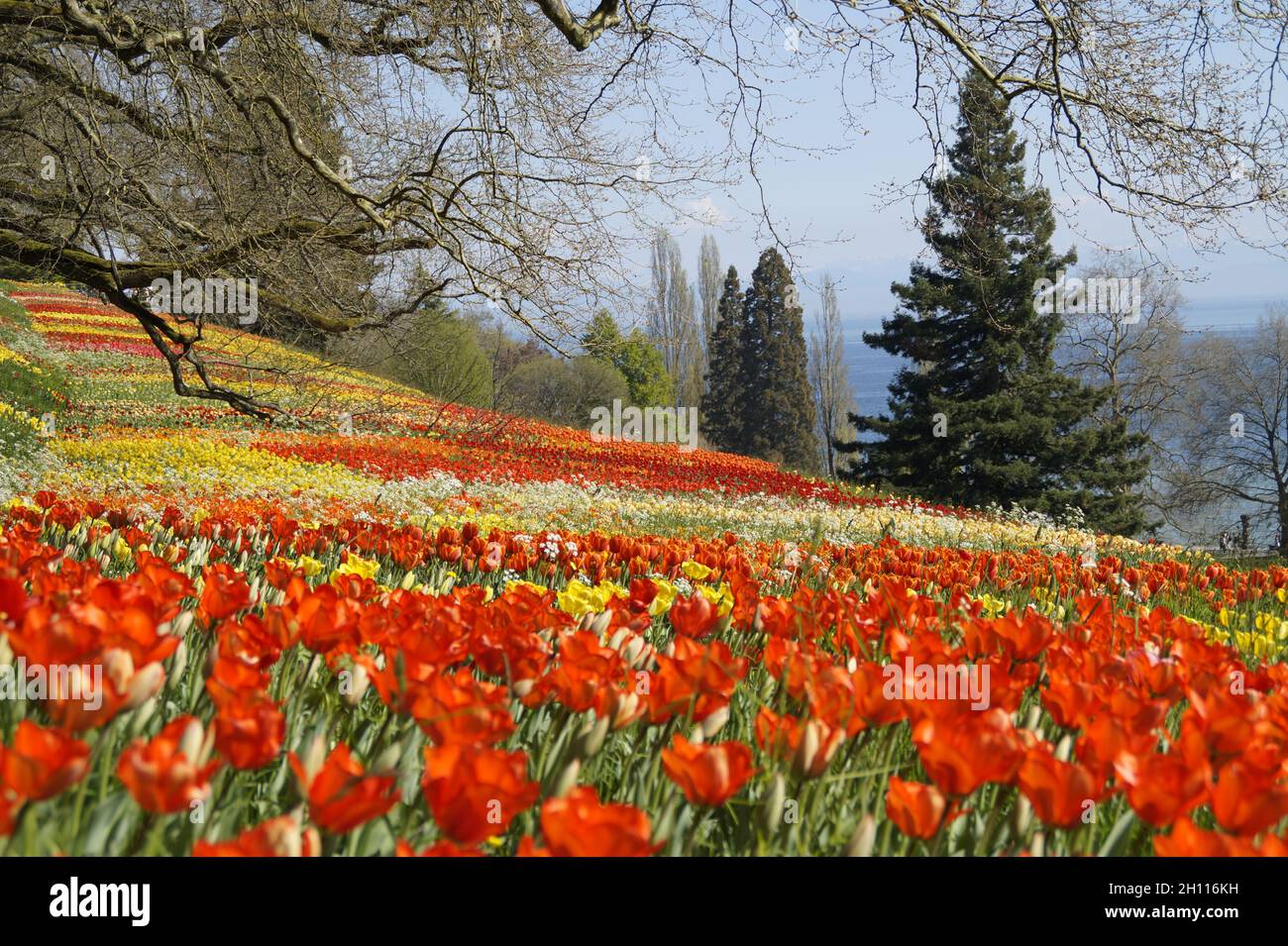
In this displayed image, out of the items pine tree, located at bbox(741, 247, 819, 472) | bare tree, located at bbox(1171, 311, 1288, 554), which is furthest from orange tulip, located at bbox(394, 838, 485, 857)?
pine tree, located at bbox(741, 247, 819, 472)

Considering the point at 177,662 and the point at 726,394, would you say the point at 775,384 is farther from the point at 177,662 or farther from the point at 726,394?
the point at 177,662

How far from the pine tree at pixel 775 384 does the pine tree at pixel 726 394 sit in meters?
0.50

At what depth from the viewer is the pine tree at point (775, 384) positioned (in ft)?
132

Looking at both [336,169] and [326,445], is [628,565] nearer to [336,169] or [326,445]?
[336,169]

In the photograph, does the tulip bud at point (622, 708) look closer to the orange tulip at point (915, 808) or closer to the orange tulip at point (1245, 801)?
the orange tulip at point (915, 808)

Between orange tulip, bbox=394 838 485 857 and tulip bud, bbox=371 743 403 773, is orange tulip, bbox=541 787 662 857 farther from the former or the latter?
tulip bud, bbox=371 743 403 773

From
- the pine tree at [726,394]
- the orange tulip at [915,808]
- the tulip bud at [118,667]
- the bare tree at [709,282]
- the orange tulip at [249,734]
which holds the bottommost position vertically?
the orange tulip at [915,808]

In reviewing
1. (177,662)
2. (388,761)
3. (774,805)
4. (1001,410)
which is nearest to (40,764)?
(388,761)

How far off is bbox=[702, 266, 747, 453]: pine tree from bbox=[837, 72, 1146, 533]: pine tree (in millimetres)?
17499

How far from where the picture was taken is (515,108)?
634cm

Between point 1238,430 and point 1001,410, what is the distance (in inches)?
537

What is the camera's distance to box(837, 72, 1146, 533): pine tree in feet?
70.5

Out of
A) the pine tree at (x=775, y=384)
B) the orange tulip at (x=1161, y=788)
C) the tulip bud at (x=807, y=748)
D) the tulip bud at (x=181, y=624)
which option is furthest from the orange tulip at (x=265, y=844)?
the pine tree at (x=775, y=384)

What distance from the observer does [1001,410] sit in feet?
71.6
